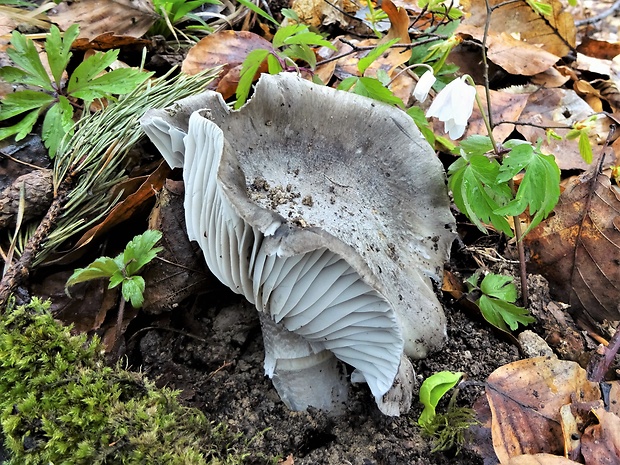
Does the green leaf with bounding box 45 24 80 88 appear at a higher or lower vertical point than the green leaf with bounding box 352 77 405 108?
lower

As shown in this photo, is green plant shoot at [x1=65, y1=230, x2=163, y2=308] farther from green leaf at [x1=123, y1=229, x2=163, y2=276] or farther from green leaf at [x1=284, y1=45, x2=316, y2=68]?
green leaf at [x1=284, y1=45, x2=316, y2=68]

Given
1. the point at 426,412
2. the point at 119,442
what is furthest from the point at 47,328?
the point at 426,412

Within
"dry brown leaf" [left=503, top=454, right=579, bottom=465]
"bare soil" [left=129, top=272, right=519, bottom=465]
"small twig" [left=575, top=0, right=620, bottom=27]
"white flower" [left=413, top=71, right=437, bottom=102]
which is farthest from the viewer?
"small twig" [left=575, top=0, right=620, bottom=27]

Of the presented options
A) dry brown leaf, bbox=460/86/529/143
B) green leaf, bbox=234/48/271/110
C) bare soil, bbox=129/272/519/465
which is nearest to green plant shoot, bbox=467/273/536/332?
bare soil, bbox=129/272/519/465

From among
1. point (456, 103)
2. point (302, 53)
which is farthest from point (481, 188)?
point (302, 53)

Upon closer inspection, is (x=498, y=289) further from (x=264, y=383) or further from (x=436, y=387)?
(x=264, y=383)

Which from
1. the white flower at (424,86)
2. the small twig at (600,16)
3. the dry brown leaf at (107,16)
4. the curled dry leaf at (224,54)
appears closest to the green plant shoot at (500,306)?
the white flower at (424,86)
